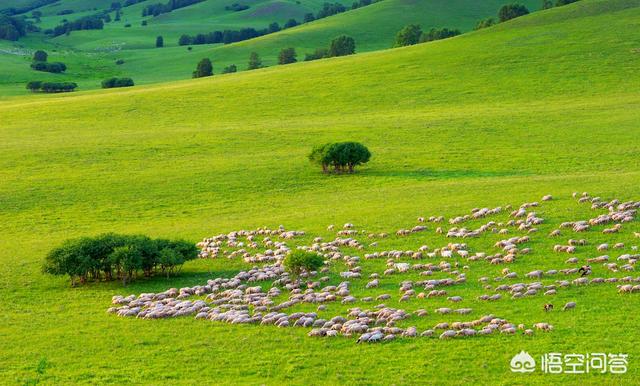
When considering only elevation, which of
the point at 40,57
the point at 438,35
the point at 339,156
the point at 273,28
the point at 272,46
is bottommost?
the point at 339,156

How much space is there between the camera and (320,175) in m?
47.4

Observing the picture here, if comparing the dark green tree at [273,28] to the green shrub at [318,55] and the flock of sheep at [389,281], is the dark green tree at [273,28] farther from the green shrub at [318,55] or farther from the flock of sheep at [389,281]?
the flock of sheep at [389,281]

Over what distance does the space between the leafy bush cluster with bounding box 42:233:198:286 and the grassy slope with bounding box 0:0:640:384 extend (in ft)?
2.48

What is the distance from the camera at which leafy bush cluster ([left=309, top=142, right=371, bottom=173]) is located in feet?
155

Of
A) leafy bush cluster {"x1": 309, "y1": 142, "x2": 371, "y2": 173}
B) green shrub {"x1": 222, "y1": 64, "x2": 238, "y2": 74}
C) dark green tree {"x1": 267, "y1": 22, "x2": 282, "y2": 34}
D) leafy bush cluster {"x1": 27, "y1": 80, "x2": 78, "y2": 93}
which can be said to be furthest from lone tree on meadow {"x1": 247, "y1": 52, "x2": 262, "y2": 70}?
leafy bush cluster {"x1": 309, "y1": 142, "x2": 371, "y2": 173}

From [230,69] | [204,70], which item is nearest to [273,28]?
[230,69]

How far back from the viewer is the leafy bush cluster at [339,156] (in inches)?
1859

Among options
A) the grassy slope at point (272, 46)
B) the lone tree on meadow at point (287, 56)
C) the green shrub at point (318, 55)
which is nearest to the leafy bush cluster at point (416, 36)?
the green shrub at point (318, 55)

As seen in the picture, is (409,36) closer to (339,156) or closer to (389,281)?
(339,156)

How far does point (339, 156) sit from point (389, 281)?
21.6 metres

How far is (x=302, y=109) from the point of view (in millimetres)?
69562

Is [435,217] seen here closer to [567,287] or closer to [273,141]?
[567,287]

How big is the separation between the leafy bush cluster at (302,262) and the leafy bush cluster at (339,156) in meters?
20.2

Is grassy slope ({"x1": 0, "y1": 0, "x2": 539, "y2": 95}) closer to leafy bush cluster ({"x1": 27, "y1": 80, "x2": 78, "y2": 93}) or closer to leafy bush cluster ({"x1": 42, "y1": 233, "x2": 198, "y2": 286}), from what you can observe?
leafy bush cluster ({"x1": 27, "y1": 80, "x2": 78, "y2": 93})
